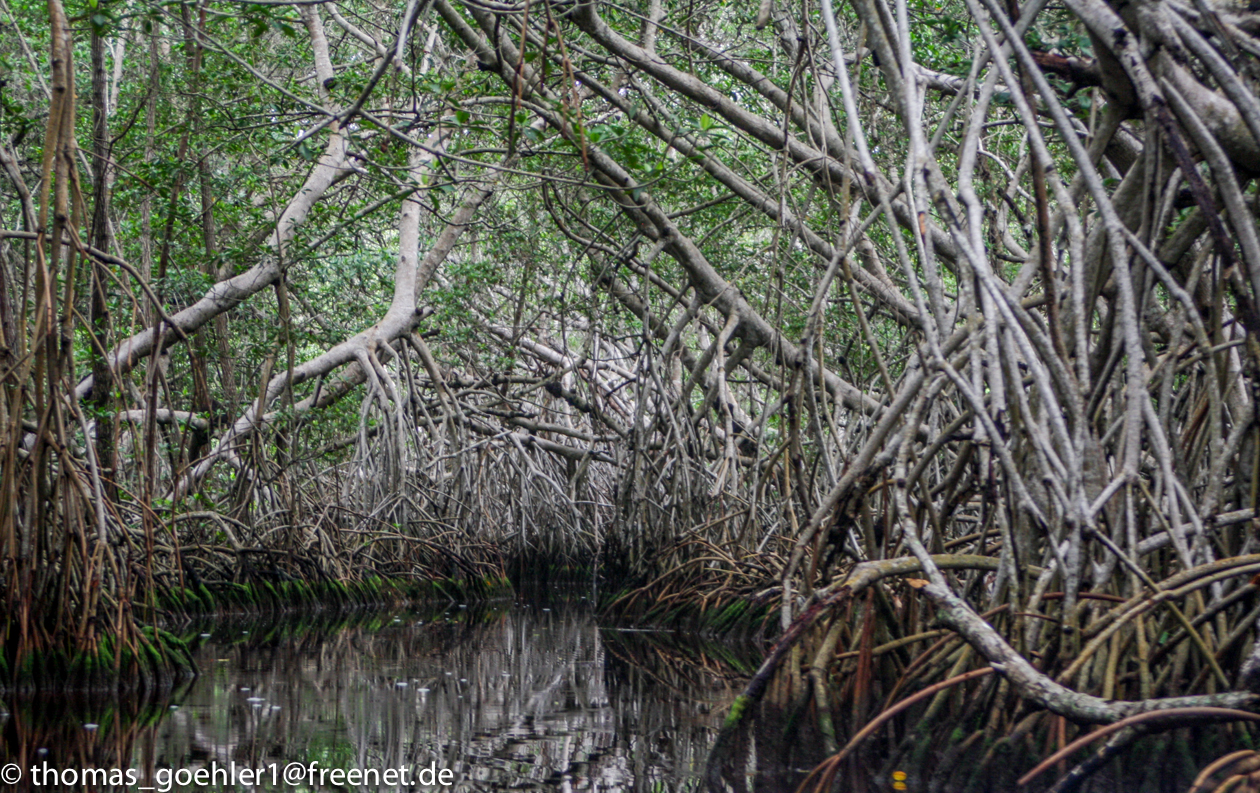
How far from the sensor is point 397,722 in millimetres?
3527

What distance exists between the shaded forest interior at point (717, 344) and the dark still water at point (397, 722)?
371mm

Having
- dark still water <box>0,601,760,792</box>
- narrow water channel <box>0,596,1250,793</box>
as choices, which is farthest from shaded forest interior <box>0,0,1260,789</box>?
dark still water <box>0,601,760,792</box>

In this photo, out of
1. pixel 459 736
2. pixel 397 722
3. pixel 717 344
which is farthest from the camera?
pixel 717 344

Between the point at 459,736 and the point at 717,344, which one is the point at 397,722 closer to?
the point at 459,736

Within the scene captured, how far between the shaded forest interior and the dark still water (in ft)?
1.22

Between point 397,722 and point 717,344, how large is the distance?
3.56 m

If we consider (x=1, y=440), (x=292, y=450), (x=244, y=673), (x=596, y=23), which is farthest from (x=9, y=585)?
(x=292, y=450)

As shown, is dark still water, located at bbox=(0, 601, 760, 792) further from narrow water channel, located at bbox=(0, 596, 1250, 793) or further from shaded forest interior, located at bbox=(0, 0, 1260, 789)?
shaded forest interior, located at bbox=(0, 0, 1260, 789)

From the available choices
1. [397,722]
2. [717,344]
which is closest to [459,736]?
[397,722]

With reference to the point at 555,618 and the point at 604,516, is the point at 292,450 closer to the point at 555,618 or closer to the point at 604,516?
the point at 555,618

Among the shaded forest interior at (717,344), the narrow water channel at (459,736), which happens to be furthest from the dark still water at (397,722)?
the shaded forest interior at (717,344)

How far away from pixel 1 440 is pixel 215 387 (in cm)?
662

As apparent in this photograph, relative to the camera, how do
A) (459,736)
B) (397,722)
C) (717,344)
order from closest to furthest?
(459,736) < (397,722) < (717,344)

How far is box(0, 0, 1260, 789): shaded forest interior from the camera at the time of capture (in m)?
2.40
